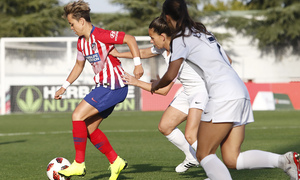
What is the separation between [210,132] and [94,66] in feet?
7.63

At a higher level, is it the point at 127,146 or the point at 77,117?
the point at 77,117

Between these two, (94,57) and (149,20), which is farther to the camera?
(149,20)

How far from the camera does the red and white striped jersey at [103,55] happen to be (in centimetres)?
636

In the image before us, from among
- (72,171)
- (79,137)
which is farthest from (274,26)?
(72,171)

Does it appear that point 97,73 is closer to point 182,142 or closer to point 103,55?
point 103,55

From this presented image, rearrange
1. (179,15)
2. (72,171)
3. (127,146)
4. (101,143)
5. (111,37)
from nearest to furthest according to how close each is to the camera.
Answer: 1. (179,15)
2. (72,171)
3. (111,37)
4. (101,143)
5. (127,146)

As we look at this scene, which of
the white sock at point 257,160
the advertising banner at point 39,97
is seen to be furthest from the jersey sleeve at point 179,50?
the advertising banner at point 39,97

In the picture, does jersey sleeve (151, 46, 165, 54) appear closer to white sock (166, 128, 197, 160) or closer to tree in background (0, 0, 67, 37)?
white sock (166, 128, 197, 160)

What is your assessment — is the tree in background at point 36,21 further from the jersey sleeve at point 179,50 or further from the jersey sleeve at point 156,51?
the jersey sleeve at point 179,50

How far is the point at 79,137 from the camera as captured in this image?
20.7 feet

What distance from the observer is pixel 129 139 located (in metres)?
12.3

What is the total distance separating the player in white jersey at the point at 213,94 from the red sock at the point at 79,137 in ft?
6.07

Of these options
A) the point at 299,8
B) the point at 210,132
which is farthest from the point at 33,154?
the point at 299,8

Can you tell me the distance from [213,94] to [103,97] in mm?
2095
